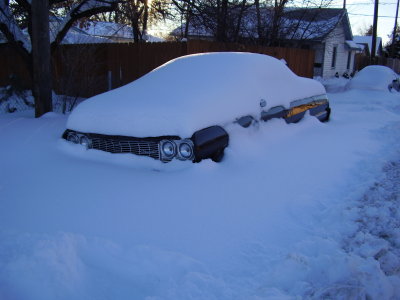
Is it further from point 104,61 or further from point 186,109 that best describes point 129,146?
point 104,61

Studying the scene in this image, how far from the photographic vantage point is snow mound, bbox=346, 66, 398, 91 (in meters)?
13.4

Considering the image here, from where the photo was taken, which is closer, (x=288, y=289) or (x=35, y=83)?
(x=288, y=289)

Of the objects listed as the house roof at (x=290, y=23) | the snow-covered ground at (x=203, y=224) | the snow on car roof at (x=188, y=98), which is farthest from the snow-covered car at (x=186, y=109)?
the house roof at (x=290, y=23)

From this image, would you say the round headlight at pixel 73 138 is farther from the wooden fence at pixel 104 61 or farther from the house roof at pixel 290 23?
the house roof at pixel 290 23

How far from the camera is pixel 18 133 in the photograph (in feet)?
17.0

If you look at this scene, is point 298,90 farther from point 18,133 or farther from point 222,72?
point 18,133

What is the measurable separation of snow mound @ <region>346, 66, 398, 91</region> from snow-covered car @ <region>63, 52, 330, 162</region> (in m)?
9.62

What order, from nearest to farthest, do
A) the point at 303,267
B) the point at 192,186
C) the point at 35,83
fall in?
the point at 303,267, the point at 192,186, the point at 35,83

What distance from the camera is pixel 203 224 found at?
8.92 feet

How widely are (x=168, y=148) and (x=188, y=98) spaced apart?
0.67 m

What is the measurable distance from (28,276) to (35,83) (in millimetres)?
5827

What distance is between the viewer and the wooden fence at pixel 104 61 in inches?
337

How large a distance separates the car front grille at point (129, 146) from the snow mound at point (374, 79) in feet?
40.1

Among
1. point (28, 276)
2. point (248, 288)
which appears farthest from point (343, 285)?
point (28, 276)
